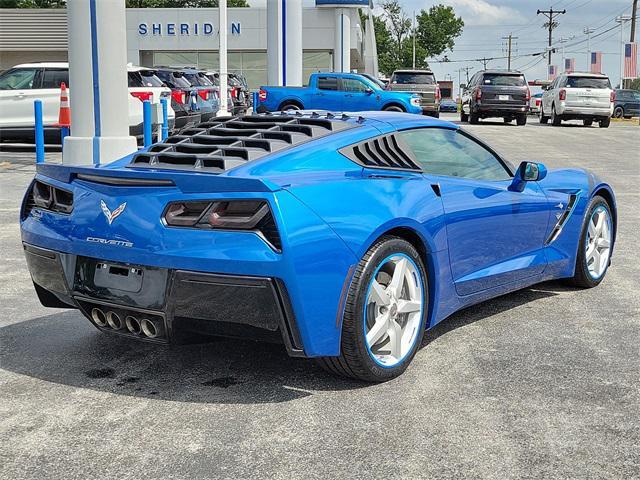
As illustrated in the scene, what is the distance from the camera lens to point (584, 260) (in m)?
6.09

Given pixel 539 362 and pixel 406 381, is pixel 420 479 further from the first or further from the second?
pixel 539 362

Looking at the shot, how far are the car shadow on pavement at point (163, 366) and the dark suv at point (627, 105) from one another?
41891mm

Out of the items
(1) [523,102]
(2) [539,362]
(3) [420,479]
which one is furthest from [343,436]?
(1) [523,102]

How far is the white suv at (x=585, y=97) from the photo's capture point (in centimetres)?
3017

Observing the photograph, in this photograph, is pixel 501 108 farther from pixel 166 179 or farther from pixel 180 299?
pixel 180 299

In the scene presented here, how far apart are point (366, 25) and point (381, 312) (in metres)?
73.2

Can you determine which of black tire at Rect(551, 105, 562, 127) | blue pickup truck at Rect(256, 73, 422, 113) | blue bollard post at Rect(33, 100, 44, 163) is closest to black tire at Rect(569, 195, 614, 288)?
blue bollard post at Rect(33, 100, 44, 163)

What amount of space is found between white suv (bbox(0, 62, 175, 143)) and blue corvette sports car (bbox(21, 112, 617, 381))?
43.6 feet

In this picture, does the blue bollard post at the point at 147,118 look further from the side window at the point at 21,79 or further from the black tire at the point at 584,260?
the black tire at the point at 584,260

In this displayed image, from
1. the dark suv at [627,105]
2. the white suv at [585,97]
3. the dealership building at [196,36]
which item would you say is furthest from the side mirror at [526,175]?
the dealership building at [196,36]

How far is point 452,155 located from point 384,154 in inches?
29.3

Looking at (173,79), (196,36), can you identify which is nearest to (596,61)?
(196,36)

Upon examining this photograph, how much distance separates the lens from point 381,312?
417 cm

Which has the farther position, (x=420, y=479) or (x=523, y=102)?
(x=523, y=102)
